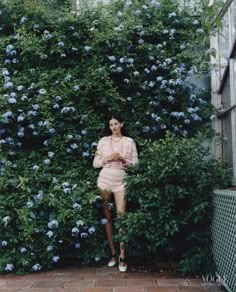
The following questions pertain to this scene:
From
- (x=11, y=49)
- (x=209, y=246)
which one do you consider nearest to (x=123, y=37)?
(x=11, y=49)

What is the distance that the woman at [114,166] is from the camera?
4742mm

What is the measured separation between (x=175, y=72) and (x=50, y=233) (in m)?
2.47

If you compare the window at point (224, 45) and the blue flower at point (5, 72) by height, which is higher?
the window at point (224, 45)

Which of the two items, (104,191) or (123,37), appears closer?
(104,191)

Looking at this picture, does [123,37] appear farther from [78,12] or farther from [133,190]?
[133,190]

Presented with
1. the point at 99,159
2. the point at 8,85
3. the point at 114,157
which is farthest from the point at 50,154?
the point at 8,85

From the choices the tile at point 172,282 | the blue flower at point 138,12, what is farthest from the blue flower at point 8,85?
the tile at point 172,282

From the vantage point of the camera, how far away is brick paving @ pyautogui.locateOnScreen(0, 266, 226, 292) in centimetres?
394

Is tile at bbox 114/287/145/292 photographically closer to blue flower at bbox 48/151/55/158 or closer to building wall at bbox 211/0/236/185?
building wall at bbox 211/0/236/185

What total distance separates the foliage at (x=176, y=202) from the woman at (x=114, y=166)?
223 millimetres

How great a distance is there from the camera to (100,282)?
420 centimetres

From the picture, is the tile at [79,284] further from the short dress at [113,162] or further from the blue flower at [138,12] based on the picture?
the blue flower at [138,12]

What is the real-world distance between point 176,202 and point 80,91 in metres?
1.86

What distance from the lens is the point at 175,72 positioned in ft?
17.6
